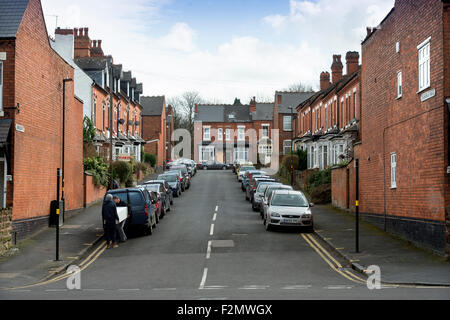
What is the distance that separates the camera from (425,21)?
18062 millimetres

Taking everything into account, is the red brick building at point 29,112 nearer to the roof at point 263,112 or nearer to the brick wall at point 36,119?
the brick wall at point 36,119

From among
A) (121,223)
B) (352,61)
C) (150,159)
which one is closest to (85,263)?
(121,223)

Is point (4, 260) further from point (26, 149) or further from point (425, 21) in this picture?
point (425, 21)

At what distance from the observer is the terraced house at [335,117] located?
114 ft

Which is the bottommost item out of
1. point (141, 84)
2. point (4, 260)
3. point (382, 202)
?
point (4, 260)

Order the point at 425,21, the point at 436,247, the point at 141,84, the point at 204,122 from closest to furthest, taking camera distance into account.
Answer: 1. the point at 436,247
2. the point at 425,21
3. the point at 141,84
4. the point at 204,122

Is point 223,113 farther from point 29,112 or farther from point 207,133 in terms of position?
point 29,112

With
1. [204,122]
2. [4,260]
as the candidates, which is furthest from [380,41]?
[204,122]

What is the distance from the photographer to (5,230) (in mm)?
18281

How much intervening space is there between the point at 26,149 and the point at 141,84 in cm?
4499

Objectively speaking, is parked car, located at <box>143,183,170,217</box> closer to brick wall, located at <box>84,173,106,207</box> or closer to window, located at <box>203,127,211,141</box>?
brick wall, located at <box>84,173,106,207</box>

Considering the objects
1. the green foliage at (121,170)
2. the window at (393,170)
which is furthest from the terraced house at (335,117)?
the green foliage at (121,170)

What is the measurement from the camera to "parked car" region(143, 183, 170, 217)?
28.1 m

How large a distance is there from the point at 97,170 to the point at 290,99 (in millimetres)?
46443
